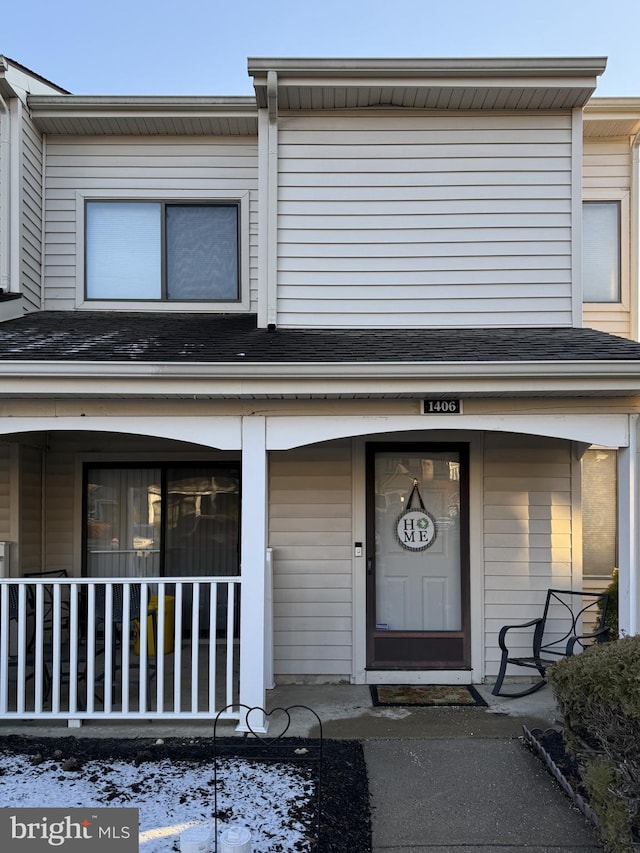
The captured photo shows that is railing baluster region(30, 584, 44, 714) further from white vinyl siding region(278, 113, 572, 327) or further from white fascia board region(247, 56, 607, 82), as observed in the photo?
white fascia board region(247, 56, 607, 82)

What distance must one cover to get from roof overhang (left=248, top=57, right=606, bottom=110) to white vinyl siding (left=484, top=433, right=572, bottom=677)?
3090mm

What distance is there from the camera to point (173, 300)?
281 inches

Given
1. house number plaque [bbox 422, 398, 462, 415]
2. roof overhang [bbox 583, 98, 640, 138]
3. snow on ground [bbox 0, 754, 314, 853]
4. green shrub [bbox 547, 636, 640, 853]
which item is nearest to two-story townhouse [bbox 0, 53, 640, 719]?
house number plaque [bbox 422, 398, 462, 415]

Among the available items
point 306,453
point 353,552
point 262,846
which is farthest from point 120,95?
point 262,846

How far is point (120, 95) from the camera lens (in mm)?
6898

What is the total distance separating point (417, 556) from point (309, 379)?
2.49 meters

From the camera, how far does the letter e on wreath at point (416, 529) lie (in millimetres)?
6488

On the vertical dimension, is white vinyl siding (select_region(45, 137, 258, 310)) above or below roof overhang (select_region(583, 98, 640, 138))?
below

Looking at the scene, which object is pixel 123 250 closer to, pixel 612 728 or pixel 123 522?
pixel 123 522

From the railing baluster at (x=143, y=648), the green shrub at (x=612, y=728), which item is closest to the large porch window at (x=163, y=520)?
the railing baluster at (x=143, y=648)

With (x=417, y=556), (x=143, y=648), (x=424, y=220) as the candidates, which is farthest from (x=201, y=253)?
(x=143, y=648)

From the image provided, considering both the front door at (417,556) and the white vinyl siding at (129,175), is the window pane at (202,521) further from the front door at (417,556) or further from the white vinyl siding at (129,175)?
the white vinyl siding at (129,175)

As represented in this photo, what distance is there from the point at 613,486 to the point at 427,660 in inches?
112

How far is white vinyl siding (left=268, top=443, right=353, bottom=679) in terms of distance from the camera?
6.40 metres
